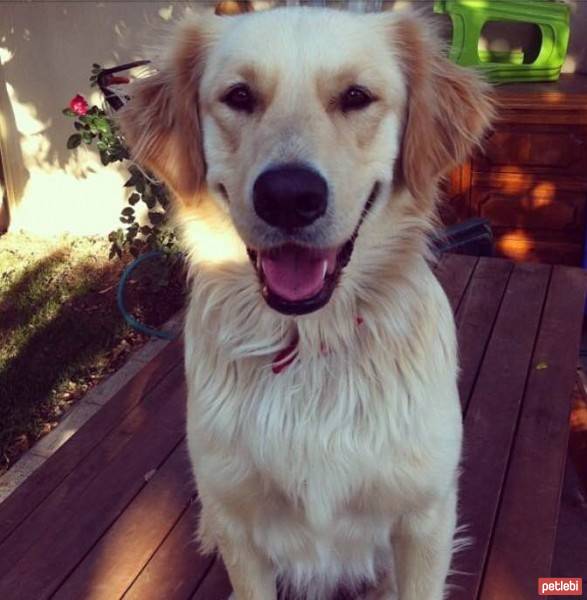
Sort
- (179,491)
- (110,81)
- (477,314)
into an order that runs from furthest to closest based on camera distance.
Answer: (110,81)
(477,314)
(179,491)

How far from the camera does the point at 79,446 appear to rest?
7.80ft

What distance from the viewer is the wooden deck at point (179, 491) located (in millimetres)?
1873

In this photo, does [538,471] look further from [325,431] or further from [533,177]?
[533,177]

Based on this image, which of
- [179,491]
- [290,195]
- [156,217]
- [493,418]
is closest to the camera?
[290,195]

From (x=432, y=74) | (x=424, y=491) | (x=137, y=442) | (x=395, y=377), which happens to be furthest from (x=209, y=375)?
(x=432, y=74)

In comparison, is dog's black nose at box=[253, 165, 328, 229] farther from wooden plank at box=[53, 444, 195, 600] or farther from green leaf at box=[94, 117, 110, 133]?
green leaf at box=[94, 117, 110, 133]

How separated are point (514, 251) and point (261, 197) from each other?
3.12 meters

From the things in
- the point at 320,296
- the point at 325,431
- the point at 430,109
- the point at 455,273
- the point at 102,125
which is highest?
the point at 430,109

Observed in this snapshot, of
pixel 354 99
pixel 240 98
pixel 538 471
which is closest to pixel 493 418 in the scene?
pixel 538 471

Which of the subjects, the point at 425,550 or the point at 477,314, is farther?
the point at 477,314

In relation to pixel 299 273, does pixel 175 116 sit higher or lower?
higher

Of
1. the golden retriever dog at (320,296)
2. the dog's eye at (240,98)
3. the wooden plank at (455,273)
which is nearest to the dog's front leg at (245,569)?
the golden retriever dog at (320,296)

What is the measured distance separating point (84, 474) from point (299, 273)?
3.75ft

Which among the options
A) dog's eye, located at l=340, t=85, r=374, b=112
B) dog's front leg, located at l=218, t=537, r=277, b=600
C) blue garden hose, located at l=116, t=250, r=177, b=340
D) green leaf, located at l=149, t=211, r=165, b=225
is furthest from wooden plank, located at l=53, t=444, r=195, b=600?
green leaf, located at l=149, t=211, r=165, b=225
